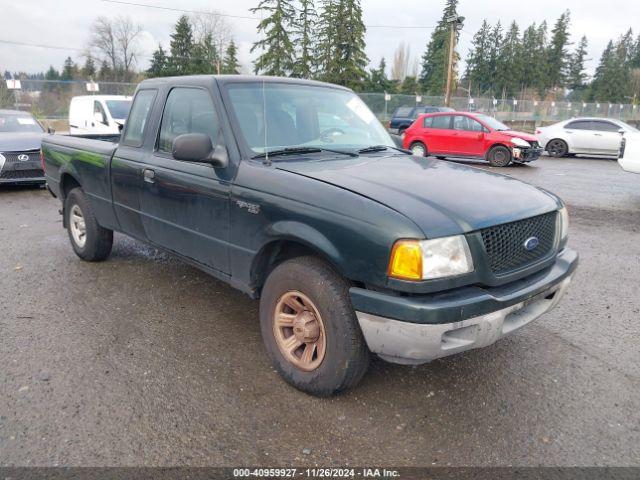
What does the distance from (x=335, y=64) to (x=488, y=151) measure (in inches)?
1258

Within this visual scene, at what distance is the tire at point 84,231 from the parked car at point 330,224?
3.12 ft

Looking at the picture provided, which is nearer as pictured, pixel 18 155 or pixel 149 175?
pixel 149 175

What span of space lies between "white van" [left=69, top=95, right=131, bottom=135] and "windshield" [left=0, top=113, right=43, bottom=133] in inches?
76.2

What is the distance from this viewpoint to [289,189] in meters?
2.90

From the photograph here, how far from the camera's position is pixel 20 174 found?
30.8 ft

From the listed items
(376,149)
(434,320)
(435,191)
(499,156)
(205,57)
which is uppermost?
(205,57)

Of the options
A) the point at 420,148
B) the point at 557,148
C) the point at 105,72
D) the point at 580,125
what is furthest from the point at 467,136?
the point at 105,72

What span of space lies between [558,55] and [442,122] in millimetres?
72288

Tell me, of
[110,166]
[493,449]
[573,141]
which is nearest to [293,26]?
[573,141]

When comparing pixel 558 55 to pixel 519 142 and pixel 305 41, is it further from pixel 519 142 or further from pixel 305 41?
pixel 519 142

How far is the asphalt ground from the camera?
8.30ft

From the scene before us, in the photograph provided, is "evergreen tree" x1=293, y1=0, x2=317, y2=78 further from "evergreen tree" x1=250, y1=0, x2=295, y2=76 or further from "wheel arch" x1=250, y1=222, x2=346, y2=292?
"wheel arch" x1=250, y1=222, x2=346, y2=292

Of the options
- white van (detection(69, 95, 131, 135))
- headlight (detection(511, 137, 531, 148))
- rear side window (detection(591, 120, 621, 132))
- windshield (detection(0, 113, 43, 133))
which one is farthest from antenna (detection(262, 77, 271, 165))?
rear side window (detection(591, 120, 621, 132))

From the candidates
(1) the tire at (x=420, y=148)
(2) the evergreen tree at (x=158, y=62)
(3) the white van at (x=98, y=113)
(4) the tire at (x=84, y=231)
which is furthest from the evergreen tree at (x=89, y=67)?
(4) the tire at (x=84, y=231)
